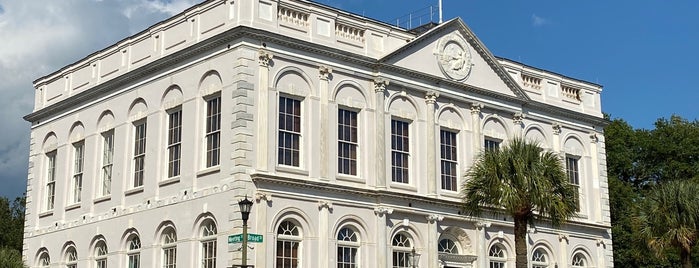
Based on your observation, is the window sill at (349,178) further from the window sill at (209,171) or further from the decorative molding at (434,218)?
the window sill at (209,171)

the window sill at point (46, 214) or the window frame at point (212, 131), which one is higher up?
the window frame at point (212, 131)

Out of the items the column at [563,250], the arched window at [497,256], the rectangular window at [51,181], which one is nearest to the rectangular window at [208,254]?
the rectangular window at [51,181]

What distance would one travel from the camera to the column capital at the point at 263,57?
108ft

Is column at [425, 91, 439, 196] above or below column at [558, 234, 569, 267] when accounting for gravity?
above

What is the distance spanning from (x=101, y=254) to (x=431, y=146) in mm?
12900

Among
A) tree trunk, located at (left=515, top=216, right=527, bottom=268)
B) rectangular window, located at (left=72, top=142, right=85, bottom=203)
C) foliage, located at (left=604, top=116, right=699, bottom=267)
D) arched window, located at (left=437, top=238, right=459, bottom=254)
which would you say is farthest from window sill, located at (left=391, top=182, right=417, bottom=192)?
foliage, located at (left=604, top=116, right=699, bottom=267)

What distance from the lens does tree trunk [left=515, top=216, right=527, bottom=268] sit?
99.0 ft

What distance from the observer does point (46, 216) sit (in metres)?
41.3

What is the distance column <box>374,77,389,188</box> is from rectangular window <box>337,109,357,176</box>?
84 cm

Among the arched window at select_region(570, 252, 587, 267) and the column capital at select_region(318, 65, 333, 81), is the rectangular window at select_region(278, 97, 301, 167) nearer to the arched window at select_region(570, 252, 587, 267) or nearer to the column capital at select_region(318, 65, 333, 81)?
the column capital at select_region(318, 65, 333, 81)

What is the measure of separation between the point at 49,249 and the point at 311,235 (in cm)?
1304

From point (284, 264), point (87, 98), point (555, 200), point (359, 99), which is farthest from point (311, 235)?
point (87, 98)

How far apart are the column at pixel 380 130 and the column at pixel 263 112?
460cm

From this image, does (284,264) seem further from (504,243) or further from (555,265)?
(555,265)
